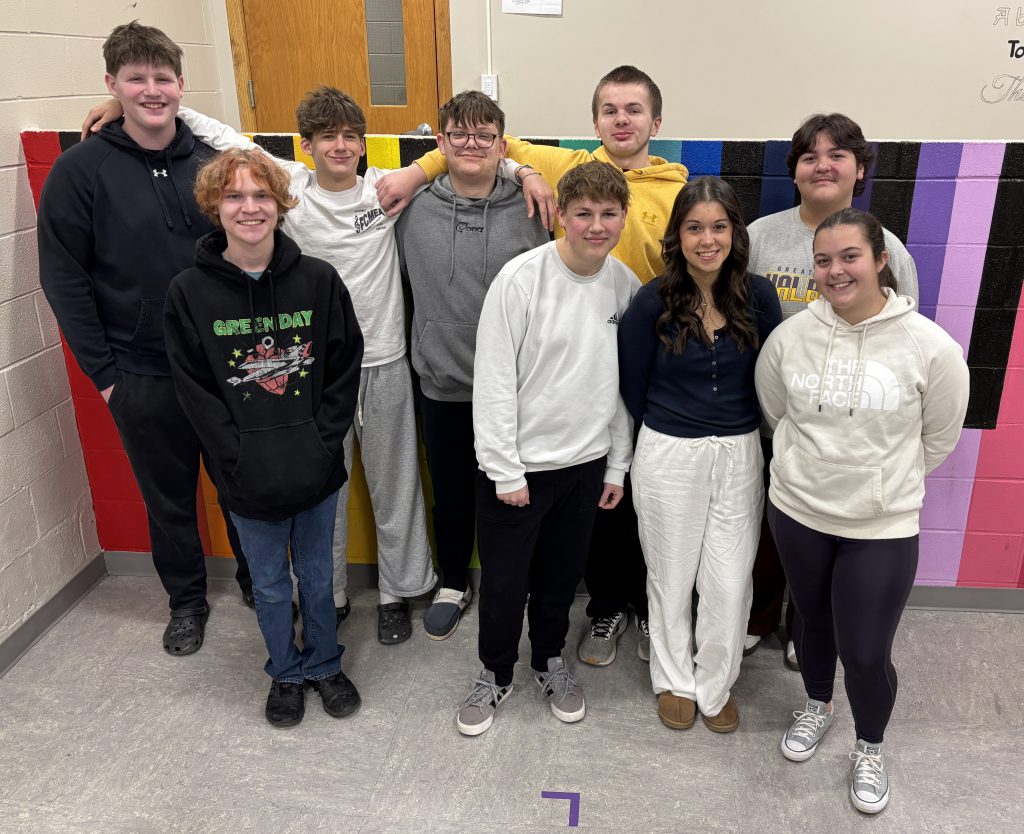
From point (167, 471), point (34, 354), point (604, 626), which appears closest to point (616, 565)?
point (604, 626)

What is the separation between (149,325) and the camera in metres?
2.16

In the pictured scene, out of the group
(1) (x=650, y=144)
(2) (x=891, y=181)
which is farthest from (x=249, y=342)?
(2) (x=891, y=181)

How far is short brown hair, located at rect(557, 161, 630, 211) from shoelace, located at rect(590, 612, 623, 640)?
4.08 ft

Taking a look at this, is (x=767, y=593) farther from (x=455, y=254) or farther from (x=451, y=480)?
(x=455, y=254)

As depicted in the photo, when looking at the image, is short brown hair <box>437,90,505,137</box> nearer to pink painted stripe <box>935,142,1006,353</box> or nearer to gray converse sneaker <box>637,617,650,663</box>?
pink painted stripe <box>935,142,1006,353</box>

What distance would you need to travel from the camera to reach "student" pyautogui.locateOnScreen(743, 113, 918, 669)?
1903mm

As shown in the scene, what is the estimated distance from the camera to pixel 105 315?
7.16 feet

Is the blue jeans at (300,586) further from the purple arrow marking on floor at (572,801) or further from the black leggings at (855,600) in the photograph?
the black leggings at (855,600)

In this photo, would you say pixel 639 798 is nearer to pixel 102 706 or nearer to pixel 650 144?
pixel 102 706

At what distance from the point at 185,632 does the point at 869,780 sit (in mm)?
1903

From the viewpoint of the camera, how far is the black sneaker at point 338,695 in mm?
2148

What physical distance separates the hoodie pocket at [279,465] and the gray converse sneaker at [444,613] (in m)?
0.73

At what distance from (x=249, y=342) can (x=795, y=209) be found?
138cm

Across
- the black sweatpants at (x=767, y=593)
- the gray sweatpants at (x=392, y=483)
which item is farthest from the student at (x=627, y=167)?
the gray sweatpants at (x=392, y=483)
